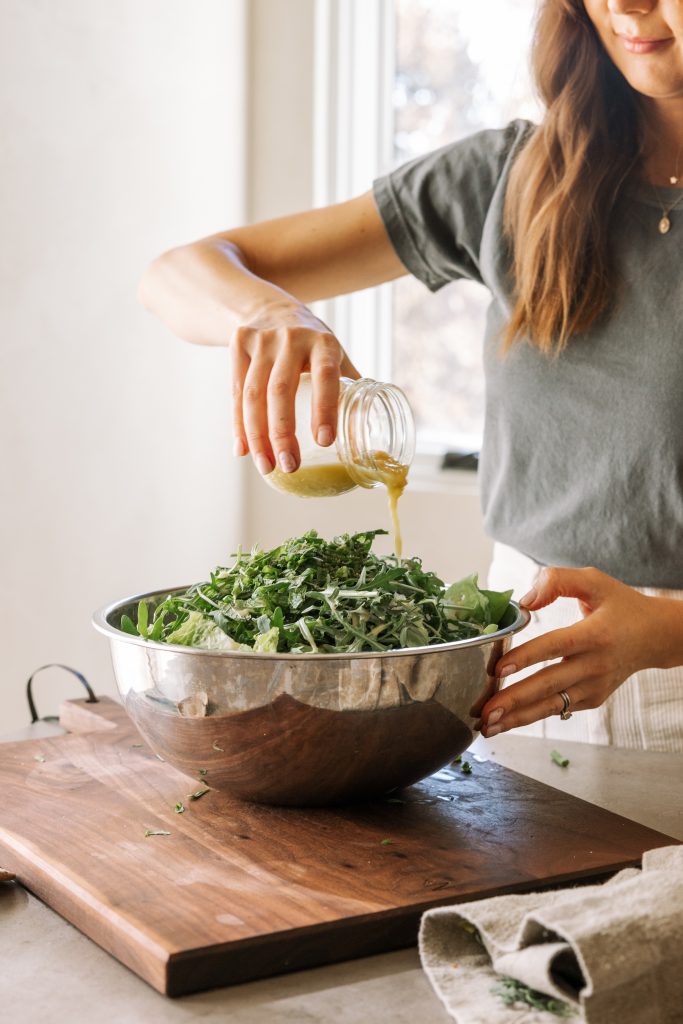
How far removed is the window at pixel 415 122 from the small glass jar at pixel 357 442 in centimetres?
209

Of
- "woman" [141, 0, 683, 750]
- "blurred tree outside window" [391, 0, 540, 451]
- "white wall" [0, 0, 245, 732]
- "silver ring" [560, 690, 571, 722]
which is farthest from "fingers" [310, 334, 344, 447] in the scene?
"blurred tree outside window" [391, 0, 540, 451]

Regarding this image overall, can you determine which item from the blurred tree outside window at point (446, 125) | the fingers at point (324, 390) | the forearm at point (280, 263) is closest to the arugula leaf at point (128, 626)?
the fingers at point (324, 390)

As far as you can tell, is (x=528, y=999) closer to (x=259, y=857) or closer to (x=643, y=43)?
(x=259, y=857)

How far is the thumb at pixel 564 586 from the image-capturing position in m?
1.27

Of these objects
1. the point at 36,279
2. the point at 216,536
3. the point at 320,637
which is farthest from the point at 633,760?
the point at 216,536

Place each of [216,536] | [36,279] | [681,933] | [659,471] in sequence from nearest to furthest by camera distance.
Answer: [681,933], [659,471], [36,279], [216,536]

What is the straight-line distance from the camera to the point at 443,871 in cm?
108

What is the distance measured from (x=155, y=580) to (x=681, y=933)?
100 inches

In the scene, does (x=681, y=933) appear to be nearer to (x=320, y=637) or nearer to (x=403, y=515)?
(x=320, y=637)

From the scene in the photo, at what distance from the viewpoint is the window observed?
11.2 feet

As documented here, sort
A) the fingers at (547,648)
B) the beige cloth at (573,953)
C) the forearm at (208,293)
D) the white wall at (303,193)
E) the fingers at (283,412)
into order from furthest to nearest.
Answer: the white wall at (303,193), the forearm at (208,293), the fingers at (283,412), the fingers at (547,648), the beige cloth at (573,953)

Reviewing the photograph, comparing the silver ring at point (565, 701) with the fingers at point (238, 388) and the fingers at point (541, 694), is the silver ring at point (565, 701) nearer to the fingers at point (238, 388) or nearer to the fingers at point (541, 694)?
the fingers at point (541, 694)

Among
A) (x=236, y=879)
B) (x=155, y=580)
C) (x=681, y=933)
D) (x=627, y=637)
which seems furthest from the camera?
(x=155, y=580)

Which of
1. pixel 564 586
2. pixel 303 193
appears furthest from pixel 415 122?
pixel 564 586
